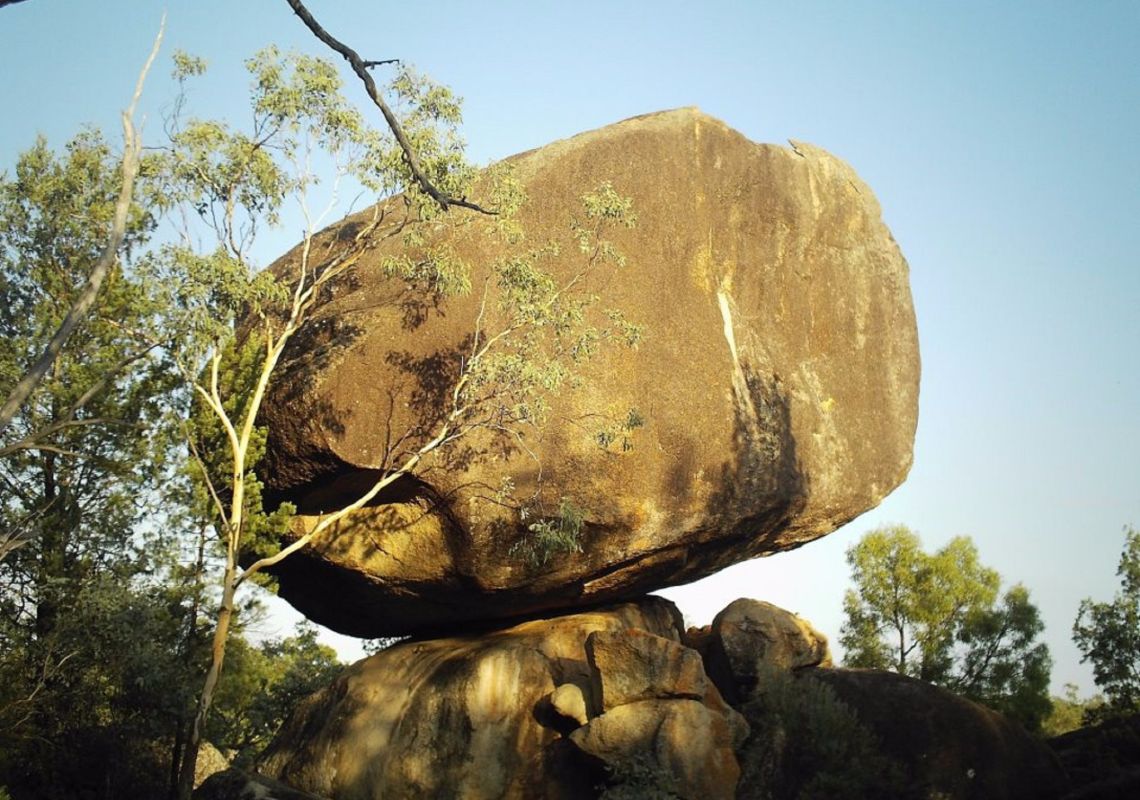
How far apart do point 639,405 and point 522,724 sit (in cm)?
580

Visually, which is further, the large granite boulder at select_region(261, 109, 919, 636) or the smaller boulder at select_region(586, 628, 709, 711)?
the large granite boulder at select_region(261, 109, 919, 636)

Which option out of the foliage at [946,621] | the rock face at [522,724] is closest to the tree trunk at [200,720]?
the rock face at [522,724]

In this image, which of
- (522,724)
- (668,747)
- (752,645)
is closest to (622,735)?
(668,747)

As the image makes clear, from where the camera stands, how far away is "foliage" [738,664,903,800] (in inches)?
703

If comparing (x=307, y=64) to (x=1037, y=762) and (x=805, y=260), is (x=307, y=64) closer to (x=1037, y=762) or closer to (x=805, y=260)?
(x=805, y=260)

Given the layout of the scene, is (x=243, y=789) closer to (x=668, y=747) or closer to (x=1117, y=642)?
(x=668, y=747)

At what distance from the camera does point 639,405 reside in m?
21.1

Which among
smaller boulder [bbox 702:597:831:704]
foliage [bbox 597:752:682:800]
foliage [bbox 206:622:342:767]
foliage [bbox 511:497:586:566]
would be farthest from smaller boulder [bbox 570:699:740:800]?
foliage [bbox 206:622:342:767]

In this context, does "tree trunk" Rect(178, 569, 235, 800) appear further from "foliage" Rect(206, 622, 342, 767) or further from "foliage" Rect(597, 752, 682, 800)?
"foliage" Rect(597, 752, 682, 800)

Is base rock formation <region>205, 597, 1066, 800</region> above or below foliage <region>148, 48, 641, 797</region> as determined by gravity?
below

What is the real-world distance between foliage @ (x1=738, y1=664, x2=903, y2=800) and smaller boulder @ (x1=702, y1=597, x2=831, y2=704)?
3084 mm

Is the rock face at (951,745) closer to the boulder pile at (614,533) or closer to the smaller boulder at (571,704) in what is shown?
the boulder pile at (614,533)

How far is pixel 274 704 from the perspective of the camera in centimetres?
2692

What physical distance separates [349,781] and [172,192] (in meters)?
10.3
